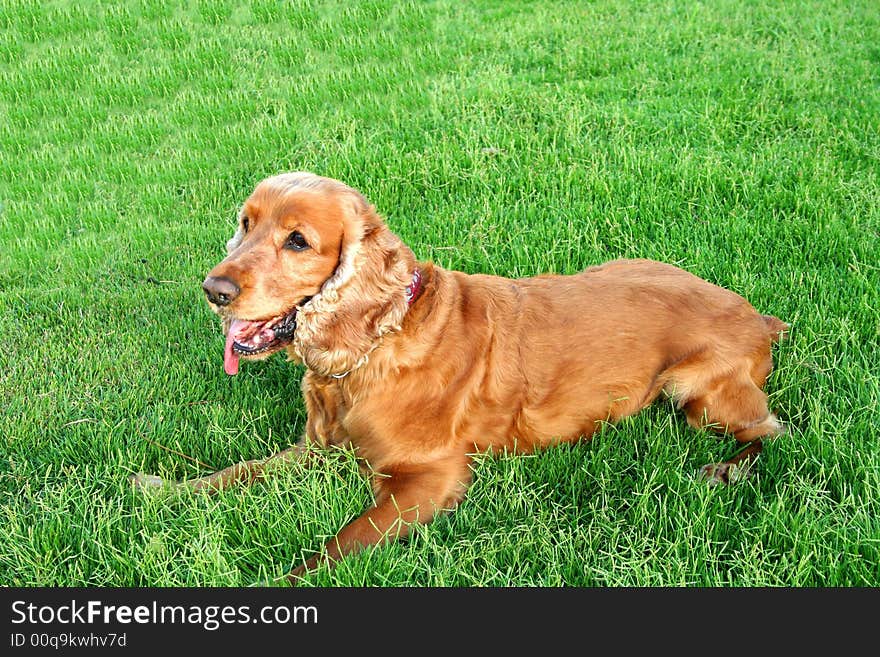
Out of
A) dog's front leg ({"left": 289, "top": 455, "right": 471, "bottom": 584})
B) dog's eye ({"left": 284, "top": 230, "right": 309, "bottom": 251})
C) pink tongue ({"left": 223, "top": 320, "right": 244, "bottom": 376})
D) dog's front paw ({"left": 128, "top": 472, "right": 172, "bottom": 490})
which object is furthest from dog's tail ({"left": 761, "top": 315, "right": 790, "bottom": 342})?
dog's front paw ({"left": 128, "top": 472, "right": 172, "bottom": 490})

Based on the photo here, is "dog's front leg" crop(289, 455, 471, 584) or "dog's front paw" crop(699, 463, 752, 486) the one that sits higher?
"dog's front leg" crop(289, 455, 471, 584)

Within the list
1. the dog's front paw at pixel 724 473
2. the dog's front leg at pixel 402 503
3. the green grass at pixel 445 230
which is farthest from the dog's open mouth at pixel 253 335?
the dog's front paw at pixel 724 473

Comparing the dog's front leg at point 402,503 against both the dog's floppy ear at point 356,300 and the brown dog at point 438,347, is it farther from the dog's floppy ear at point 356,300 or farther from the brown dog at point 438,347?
the dog's floppy ear at point 356,300

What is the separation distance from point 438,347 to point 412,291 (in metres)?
0.24

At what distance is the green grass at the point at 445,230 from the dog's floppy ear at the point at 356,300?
471 millimetres

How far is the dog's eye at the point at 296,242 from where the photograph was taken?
292 centimetres

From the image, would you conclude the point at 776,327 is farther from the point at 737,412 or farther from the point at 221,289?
the point at 221,289

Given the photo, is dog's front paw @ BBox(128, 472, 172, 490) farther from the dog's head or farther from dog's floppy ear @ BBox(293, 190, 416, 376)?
dog's floppy ear @ BBox(293, 190, 416, 376)

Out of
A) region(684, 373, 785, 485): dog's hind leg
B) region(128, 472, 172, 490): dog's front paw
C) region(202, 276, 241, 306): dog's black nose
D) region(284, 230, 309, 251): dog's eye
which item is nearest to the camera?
region(202, 276, 241, 306): dog's black nose

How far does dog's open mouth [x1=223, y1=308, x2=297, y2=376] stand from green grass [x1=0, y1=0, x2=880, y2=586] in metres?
0.51

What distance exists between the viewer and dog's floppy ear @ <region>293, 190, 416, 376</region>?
2.96 meters

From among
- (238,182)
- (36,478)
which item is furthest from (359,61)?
(36,478)

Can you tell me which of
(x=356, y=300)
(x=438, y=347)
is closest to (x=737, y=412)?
(x=438, y=347)

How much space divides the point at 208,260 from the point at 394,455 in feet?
8.71
